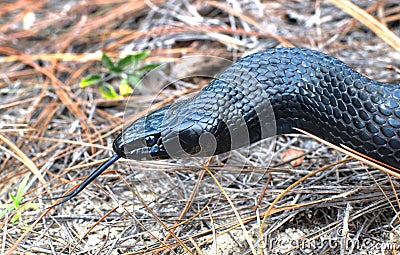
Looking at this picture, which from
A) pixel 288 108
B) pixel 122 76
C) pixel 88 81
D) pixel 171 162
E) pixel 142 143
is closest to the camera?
pixel 142 143

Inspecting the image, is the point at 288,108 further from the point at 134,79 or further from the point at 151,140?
the point at 134,79

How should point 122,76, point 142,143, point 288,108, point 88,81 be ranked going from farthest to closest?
point 122,76, point 88,81, point 288,108, point 142,143

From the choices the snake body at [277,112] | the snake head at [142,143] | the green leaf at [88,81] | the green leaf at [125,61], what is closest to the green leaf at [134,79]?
the green leaf at [125,61]

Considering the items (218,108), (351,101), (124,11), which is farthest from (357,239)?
(124,11)

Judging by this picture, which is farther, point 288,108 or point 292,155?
point 292,155

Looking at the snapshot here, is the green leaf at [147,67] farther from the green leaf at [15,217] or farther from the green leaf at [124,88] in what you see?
the green leaf at [15,217]

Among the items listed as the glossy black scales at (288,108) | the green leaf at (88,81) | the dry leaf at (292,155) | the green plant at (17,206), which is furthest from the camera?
the green leaf at (88,81)

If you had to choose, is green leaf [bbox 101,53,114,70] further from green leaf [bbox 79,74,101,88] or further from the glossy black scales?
the glossy black scales

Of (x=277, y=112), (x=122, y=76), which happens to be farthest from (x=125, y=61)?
(x=277, y=112)
